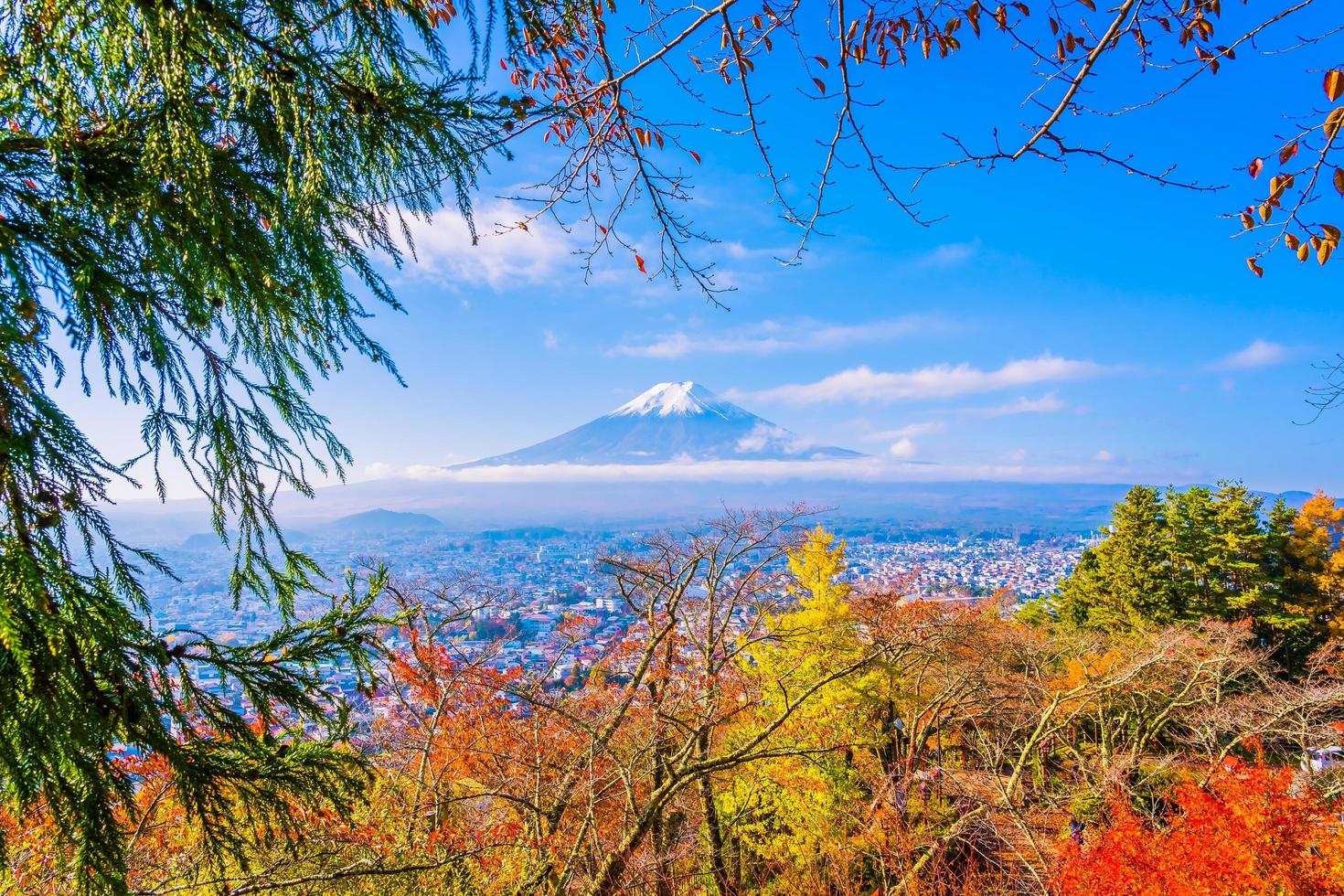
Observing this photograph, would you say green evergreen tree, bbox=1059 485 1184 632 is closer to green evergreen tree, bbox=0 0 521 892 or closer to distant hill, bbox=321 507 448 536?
green evergreen tree, bbox=0 0 521 892

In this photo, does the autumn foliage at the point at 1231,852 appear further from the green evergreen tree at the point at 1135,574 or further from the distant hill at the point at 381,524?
the distant hill at the point at 381,524

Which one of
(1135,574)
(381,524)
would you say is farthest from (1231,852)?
(381,524)

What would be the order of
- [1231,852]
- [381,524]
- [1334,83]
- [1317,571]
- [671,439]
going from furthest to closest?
1. [671,439]
2. [381,524]
3. [1317,571]
4. [1231,852]
5. [1334,83]

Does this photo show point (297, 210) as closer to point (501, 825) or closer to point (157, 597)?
point (501, 825)

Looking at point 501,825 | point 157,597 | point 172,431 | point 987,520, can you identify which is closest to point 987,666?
point 501,825

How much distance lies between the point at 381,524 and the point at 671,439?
7252cm

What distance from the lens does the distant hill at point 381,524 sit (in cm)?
5825

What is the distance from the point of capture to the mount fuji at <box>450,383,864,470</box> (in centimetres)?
11638

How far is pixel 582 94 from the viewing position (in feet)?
7.06

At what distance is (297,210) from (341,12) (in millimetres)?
570

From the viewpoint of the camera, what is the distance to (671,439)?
126812 millimetres

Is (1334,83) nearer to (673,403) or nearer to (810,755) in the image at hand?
(810,755)

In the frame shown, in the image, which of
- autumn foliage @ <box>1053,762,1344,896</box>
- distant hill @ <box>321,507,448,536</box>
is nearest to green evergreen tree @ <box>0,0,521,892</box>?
autumn foliage @ <box>1053,762,1344,896</box>

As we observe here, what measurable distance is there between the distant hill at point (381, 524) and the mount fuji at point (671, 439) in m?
43.0
